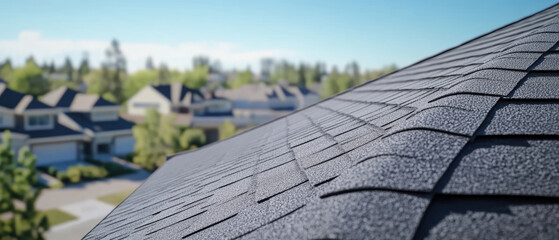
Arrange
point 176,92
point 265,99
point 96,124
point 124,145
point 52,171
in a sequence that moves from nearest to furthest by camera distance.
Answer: point 52,171 → point 96,124 → point 124,145 → point 176,92 → point 265,99

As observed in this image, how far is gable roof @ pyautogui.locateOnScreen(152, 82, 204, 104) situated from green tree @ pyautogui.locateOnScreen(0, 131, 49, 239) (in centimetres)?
3206

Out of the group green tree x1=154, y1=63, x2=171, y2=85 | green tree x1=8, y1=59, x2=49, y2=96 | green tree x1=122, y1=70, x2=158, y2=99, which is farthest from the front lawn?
green tree x1=154, y1=63, x2=171, y2=85

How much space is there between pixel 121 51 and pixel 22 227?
252 feet

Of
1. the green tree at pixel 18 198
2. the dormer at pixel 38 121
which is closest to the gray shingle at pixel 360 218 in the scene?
the green tree at pixel 18 198

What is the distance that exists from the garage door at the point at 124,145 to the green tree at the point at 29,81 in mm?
22018

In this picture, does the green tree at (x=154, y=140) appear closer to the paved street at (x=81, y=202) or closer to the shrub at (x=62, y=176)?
the paved street at (x=81, y=202)

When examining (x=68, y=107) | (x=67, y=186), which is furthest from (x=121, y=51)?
(x=67, y=186)

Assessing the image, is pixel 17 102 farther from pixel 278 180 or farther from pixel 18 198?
pixel 278 180

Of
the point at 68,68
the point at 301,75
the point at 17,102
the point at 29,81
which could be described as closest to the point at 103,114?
the point at 17,102

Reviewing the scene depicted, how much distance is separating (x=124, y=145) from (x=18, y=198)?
21.2 meters

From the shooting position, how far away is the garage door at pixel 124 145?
33.6 m

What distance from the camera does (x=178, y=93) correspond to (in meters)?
47.2

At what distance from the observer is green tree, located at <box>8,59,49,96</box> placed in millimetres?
46594

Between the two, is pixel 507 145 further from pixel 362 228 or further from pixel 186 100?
pixel 186 100
